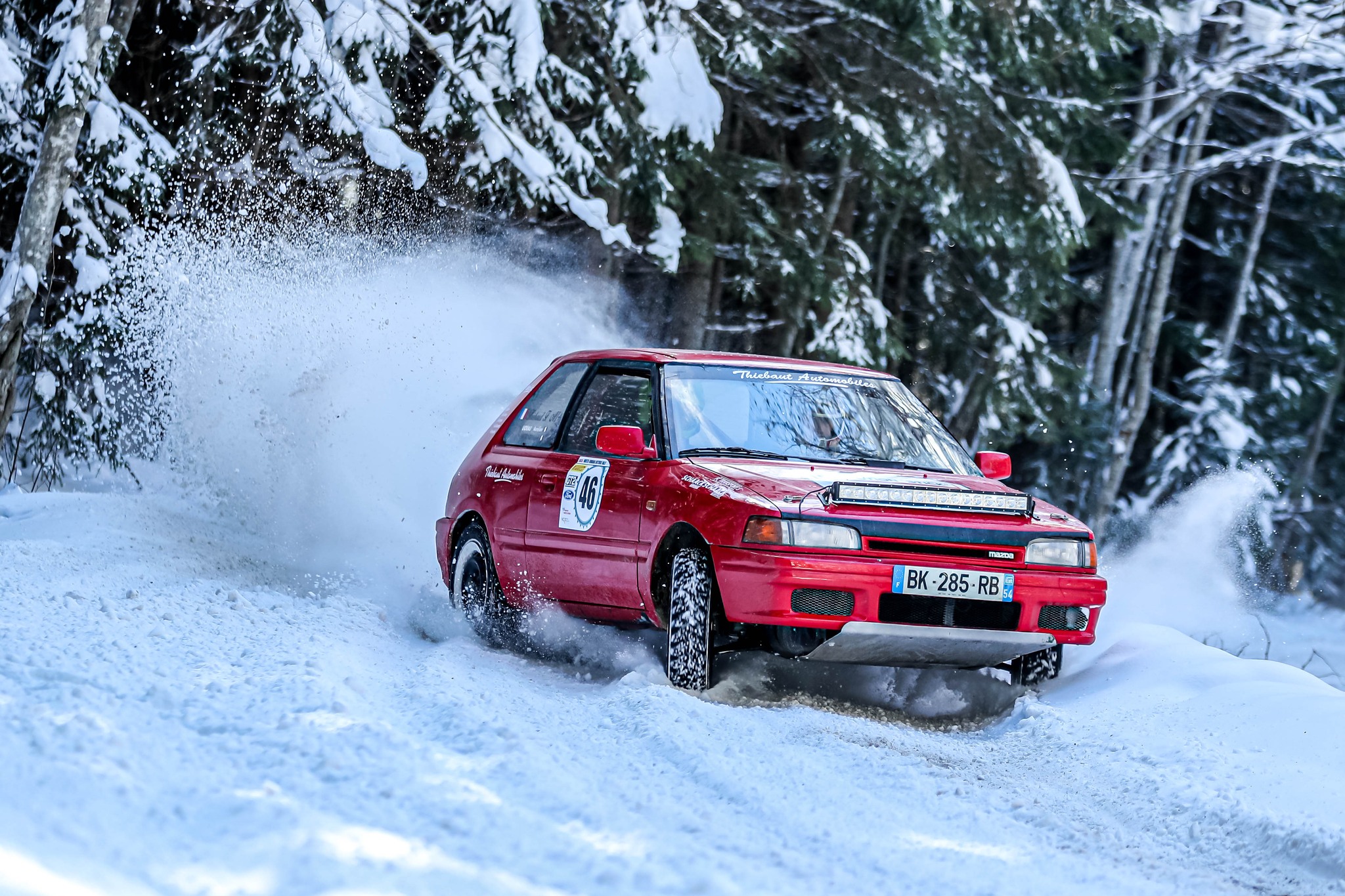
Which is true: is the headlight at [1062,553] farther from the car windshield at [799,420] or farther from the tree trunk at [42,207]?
the tree trunk at [42,207]

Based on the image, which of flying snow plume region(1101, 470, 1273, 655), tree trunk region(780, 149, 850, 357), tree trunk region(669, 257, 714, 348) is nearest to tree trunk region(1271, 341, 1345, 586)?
flying snow plume region(1101, 470, 1273, 655)

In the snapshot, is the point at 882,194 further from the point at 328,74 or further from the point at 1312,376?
the point at 1312,376

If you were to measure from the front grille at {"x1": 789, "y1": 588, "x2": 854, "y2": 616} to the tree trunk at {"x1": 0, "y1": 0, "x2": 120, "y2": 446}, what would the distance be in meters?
7.40

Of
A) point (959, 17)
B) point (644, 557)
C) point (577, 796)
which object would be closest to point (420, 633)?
point (644, 557)

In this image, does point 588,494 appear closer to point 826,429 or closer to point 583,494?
point 583,494

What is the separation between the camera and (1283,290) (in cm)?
2875

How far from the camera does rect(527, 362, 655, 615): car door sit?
6984mm

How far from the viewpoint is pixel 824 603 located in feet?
20.1

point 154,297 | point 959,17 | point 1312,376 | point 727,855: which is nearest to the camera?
point 727,855

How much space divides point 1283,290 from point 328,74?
2150 centimetres

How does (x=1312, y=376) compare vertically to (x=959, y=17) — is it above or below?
below

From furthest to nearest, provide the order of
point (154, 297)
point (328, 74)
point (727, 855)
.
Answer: point (154, 297) < point (328, 74) < point (727, 855)

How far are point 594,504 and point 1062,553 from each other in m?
2.09

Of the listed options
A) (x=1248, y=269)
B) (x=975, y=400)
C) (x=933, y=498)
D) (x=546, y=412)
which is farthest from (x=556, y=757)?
(x=1248, y=269)
